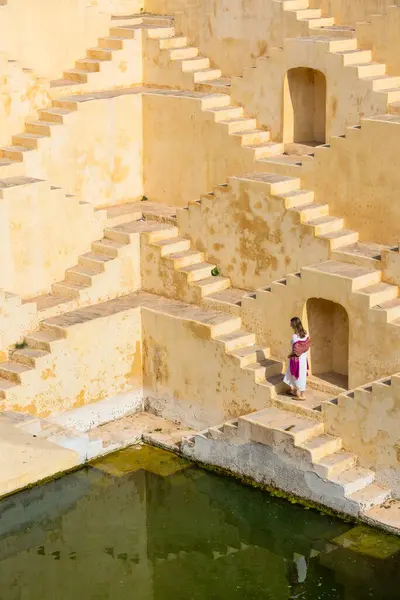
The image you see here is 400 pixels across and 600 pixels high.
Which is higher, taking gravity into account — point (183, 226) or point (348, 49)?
point (348, 49)

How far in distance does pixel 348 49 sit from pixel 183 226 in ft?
11.4

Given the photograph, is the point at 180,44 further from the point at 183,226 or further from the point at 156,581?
the point at 156,581

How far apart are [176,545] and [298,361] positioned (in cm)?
294

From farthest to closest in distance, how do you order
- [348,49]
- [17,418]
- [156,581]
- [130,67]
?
[130,67]
[348,49]
[17,418]
[156,581]

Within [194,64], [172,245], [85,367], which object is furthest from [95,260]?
[194,64]

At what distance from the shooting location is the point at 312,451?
19047 millimetres

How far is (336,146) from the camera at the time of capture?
67.8 feet

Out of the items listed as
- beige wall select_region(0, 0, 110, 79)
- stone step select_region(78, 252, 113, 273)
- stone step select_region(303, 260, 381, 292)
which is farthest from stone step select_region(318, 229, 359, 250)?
beige wall select_region(0, 0, 110, 79)

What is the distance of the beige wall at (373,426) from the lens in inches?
734

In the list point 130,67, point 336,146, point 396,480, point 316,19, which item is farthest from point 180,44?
point 396,480

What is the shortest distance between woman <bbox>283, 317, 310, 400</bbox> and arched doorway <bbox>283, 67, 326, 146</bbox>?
3.56 metres

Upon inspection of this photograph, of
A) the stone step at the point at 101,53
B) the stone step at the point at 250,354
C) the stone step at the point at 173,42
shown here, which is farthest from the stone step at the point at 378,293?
the stone step at the point at 101,53

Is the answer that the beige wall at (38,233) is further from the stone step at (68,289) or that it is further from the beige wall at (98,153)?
the beige wall at (98,153)

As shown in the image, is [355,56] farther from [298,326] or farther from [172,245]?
[298,326]
